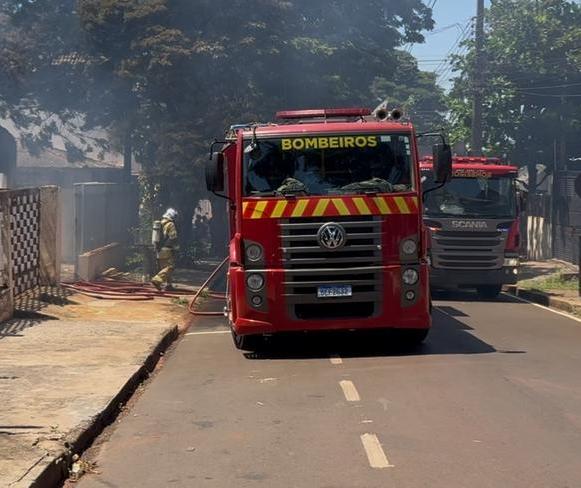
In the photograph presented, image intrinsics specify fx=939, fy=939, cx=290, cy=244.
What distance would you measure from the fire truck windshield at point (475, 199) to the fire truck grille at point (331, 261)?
802cm

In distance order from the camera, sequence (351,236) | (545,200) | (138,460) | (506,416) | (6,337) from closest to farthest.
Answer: (138,460) → (506,416) → (351,236) → (6,337) → (545,200)

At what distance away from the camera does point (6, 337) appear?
38.9 feet

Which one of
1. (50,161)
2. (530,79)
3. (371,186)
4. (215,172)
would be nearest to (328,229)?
(371,186)

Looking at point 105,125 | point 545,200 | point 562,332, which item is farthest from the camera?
point 545,200

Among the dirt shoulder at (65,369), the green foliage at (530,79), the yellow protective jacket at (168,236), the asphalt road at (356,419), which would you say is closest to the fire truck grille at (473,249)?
the yellow protective jacket at (168,236)

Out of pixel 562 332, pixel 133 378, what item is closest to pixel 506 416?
pixel 133 378

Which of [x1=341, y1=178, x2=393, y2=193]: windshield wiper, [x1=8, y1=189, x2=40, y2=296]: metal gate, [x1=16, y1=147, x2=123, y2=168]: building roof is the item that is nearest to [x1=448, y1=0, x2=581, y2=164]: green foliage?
[x1=16, y1=147, x2=123, y2=168]: building roof

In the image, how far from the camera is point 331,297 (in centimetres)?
1100

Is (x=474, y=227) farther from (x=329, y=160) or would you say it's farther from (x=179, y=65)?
(x=179, y=65)

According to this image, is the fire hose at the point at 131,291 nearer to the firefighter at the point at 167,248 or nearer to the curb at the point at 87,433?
the firefighter at the point at 167,248

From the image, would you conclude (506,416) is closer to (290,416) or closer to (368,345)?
(290,416)

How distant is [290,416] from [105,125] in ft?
69.8

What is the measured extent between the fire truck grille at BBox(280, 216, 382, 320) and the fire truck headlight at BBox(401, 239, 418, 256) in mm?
302

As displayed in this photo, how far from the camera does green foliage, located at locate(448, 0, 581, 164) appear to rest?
32.7m
